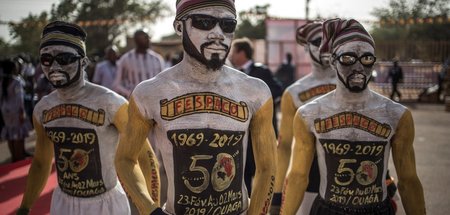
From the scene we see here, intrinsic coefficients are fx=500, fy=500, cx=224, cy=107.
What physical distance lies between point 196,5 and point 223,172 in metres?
0.86

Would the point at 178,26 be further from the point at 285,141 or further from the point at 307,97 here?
the point at 307,97

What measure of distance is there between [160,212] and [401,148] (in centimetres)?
156

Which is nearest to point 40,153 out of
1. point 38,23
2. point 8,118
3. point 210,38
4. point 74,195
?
point 74,195

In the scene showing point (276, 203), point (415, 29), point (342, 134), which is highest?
point (415, 29)

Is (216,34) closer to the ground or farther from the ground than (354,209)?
farther from the ground

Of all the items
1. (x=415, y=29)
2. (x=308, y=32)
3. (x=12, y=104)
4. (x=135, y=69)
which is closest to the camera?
(x=308, y=32)

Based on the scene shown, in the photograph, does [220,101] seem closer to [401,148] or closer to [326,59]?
[401,148]

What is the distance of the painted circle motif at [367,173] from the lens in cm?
310

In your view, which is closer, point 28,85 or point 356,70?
point 356,70

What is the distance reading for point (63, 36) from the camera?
362 cm

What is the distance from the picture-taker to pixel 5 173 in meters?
8.23

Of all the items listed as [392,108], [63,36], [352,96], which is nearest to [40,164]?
[63,36]

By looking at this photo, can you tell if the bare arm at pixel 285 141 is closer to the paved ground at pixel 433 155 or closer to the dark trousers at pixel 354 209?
the dark trousers at pixel 354 209

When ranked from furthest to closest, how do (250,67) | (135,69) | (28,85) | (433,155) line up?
(28,85)
(433,155)
(135,69)
(250,67)
